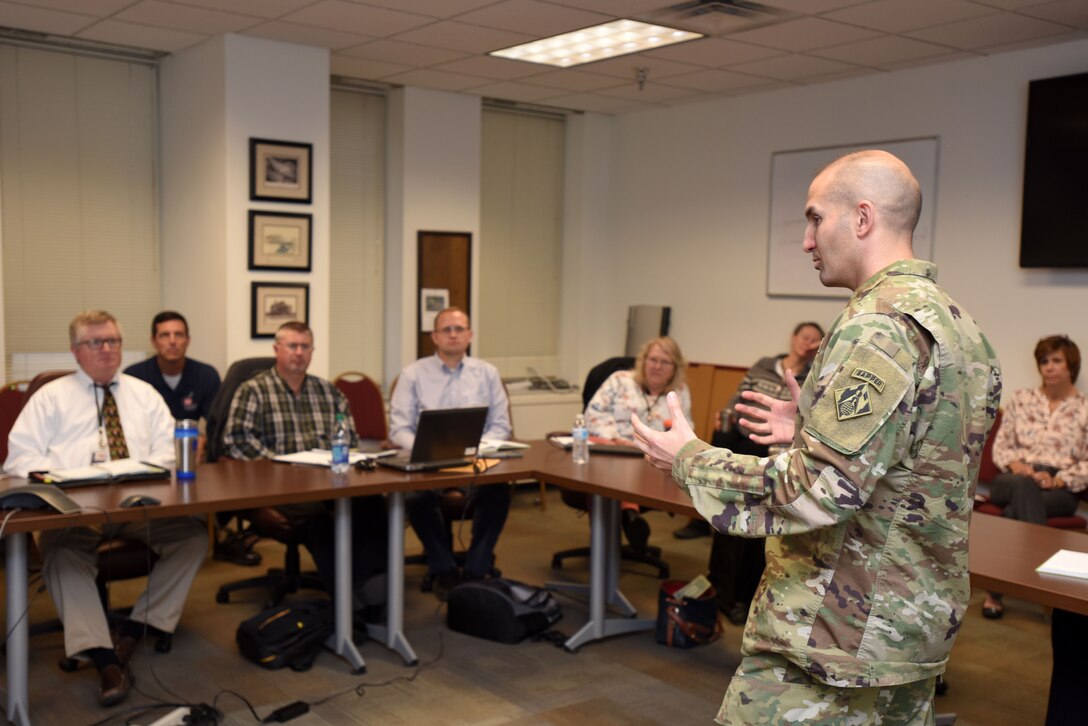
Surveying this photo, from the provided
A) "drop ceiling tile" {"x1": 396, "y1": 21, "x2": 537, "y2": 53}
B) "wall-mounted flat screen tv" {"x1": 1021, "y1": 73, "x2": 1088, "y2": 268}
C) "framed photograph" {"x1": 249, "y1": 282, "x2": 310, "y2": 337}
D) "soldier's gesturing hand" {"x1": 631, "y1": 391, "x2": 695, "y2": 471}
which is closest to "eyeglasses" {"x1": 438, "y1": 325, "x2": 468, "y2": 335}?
"framed photograph" {"x1": 249, "y1": 282, "x2": 310, "y2": 337}

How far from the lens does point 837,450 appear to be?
1.68 metres

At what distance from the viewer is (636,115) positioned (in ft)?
26.0

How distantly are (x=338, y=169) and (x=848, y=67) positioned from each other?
325 cm

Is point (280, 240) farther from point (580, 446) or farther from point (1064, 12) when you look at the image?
point (1064, 12)

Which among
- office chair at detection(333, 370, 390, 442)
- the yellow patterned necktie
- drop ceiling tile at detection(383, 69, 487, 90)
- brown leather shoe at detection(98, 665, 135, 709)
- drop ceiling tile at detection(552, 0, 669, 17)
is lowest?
brown leather shoe at detection(98, 665, 135, 709)

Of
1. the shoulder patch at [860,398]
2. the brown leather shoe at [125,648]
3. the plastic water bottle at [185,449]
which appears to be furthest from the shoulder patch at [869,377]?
the brown leather shoe at [125,648]

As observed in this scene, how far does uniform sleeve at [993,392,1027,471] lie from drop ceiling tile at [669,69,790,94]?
2.46 m

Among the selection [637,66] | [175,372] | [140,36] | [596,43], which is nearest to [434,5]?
[596,43]

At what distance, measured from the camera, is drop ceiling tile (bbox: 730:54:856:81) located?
6004mm

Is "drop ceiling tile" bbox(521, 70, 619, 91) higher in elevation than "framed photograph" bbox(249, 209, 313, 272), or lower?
higher

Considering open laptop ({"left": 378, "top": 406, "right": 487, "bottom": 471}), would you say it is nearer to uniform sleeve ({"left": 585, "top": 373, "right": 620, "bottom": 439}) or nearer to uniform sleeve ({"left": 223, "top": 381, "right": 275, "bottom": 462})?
uniform sleeve ({"left": 223, "top": 381, "right": 275, "bottom": 462})

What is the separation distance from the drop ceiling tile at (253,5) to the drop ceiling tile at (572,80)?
189cm

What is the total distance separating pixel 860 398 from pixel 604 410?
3839 mm

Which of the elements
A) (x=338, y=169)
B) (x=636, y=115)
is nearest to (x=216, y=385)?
(x=338, y=169)
